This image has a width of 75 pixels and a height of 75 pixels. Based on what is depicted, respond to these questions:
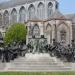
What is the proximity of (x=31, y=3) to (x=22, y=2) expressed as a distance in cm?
514

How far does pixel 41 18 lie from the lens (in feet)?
399

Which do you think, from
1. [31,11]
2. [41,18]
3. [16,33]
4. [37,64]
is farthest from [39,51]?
[31,11]

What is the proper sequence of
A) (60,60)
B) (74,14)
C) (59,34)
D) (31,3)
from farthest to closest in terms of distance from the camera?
(31,3), (74,14), (59,34), (60,60)

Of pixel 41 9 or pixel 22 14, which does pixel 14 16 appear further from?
pixel 41 9

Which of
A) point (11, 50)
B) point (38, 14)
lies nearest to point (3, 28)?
point (38, 14)

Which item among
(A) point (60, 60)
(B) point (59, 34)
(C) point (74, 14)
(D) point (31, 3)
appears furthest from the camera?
(D) point (31, 3)

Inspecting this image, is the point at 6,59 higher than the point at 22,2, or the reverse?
the point at 22,2

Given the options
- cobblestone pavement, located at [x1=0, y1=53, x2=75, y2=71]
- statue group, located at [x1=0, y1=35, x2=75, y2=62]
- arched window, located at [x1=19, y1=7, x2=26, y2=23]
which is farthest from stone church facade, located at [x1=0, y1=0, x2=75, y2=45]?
cobblestone pavement, located at [x1=0, y1=53, x2=75, y2=71]

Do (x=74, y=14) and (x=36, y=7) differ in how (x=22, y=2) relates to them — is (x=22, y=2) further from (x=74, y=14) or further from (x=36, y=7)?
(x=74, y=14)

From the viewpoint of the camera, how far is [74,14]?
121 m

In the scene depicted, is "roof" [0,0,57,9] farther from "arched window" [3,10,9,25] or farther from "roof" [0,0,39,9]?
"arched window" [3,10,9,25]

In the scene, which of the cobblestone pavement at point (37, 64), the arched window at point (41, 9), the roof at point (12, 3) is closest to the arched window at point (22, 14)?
the roof at point (12, 3)

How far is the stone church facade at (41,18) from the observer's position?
106m

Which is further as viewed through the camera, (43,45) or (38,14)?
(38,14)
